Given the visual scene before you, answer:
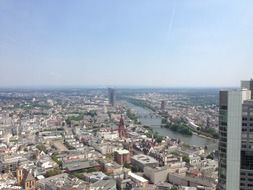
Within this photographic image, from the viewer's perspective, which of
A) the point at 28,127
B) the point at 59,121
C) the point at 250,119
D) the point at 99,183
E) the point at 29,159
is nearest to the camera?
the point at 250,119

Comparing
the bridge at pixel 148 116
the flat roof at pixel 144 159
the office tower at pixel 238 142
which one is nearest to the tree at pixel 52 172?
the flat roof at pixel 144 159

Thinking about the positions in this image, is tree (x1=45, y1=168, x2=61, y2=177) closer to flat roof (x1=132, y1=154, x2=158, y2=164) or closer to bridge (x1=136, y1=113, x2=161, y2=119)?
flat roof (x1=132, y1=154, x2=158, y2=164)

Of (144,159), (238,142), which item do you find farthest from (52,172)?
(238,142)

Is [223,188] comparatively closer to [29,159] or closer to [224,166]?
[224,166]

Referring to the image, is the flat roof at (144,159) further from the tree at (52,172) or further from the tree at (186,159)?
the tree at (52,172)

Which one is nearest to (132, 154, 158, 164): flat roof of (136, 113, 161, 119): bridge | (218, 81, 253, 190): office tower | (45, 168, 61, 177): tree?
(45, 168, 61, 177): tree

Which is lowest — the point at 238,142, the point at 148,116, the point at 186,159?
the point at 186,159

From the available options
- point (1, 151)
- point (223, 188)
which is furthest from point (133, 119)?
point (223, 188)

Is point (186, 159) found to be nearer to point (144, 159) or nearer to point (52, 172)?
point (144, 159)

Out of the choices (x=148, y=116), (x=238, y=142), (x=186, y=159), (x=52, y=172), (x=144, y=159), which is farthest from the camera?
(x=148, y=116)
